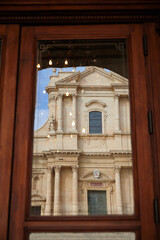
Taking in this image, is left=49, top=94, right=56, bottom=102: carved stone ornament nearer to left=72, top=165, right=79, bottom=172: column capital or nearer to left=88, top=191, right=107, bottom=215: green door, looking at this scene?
left=72, top=165, right=79, bottom=172: column capital

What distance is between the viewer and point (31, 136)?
2.00 meters

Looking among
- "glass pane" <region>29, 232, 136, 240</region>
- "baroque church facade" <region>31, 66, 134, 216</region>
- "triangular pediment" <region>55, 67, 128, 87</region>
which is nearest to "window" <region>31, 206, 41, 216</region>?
"baroque church facade" <region>31, 66, 134, 216</region>

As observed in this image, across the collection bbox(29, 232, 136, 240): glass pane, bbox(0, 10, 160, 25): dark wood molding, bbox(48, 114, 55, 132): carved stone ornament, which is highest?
bbox(0, 10, 160, 25): dark wood molding

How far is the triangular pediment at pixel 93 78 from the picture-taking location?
2223mm

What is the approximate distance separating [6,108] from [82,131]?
0.51 metres

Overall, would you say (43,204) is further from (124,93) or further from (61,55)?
(61,55)

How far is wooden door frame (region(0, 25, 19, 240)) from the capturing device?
1.84 m

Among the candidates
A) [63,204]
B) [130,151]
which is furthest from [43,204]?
[130,151]

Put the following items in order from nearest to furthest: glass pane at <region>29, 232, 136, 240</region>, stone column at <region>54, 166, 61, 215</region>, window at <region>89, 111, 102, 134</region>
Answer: glass pane at <region>29, 232, 136, 240</region>, stone column at <region>54, 166, 61, 215</region>, window at <region>89, 111, 102, 134</region>

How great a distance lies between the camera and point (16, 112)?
2.02m

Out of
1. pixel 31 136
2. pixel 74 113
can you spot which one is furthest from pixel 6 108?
pixel 74 113

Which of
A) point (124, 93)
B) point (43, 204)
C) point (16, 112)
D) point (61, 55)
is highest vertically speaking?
point (61, 55)

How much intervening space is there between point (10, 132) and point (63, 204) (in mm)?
538

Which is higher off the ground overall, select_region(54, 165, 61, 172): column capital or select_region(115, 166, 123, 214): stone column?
select_region(54, 165, 61, 172): column capital
